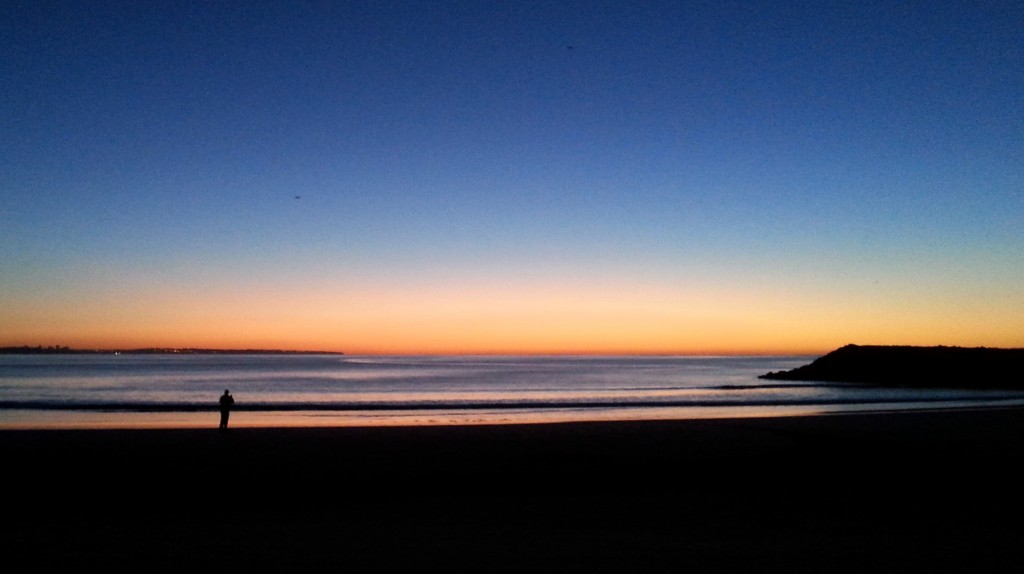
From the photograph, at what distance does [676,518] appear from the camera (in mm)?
9617

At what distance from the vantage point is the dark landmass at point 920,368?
56.0 metres

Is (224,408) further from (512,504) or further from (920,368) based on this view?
(920,368)

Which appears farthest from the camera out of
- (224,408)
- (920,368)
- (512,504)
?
(920,368)

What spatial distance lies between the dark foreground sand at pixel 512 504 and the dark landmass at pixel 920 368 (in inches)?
1709

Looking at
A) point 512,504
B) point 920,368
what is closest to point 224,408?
point 512,504

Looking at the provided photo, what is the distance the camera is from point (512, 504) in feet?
34.8

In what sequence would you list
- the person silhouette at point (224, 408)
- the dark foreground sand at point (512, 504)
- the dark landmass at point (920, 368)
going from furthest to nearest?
the dark landmass at point (920, 368) < the person silhouette at point (224, 408) < the dark foreground sand at point (512, 504)

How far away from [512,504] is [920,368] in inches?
2427

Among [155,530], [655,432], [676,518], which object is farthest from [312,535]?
[655,432]

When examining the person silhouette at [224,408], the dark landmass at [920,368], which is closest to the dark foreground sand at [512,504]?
the person silhouette at [224,408]

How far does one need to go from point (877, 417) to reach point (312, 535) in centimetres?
2447

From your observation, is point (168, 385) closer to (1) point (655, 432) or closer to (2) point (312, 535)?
(1) point (655, 432)

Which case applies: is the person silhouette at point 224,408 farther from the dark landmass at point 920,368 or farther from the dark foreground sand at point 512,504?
the dark landmass at point 920,368

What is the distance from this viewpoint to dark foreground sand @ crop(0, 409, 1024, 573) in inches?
297
